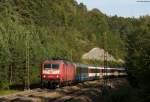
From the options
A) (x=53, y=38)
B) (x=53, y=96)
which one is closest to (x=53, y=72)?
(x=53, y=96)

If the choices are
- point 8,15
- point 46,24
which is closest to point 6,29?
point 8,15

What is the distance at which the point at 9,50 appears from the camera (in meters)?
56.5

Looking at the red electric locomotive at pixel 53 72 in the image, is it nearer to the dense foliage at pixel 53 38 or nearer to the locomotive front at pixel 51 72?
the locomotive front at pixel 51 72

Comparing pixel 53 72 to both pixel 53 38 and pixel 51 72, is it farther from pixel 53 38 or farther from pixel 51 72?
pixel 53 38

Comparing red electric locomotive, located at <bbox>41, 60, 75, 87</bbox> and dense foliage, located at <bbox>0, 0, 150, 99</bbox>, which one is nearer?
dense foliage, located at <bbox>0, 0, 150, 99</bbox>

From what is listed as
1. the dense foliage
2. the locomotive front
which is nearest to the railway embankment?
the locomotive front

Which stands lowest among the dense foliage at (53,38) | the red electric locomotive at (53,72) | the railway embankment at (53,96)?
the railway embankment at (53,96)

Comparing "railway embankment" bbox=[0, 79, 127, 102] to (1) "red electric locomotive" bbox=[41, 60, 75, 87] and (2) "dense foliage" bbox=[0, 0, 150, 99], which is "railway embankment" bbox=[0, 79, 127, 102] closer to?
(1) "red electric locomotive" bbox=[41, 60, 75, 87]

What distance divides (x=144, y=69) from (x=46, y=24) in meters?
95.1

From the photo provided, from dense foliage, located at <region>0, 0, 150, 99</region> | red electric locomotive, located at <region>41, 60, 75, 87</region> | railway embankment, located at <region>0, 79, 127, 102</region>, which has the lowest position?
railway embankment, located at <region>0, 79, 127, 102</region>

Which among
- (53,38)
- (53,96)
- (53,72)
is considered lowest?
(53,96)

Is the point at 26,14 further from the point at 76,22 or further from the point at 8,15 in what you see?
the point at 76,22

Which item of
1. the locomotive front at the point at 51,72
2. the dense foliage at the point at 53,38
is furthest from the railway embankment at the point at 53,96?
the dense foliage at the point at 53,38

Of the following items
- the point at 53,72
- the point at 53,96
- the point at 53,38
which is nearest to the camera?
the point at 53,96
